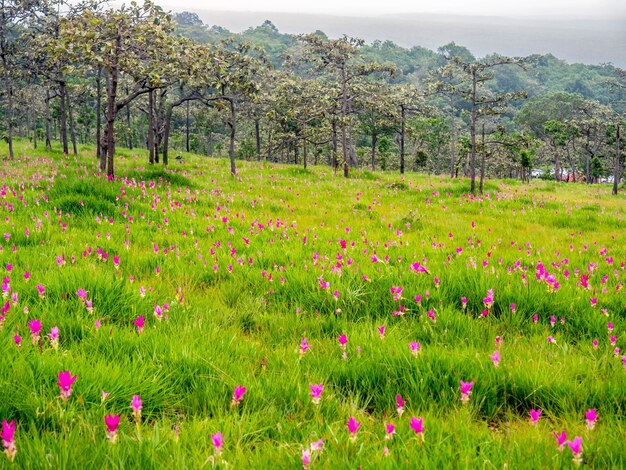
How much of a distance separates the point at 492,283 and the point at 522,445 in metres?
2.99

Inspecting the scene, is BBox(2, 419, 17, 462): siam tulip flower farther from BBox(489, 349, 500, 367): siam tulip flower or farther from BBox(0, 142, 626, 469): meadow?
BBox(489, 349, 500, 367): siam tulip flower

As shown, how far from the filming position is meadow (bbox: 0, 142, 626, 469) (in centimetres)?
223

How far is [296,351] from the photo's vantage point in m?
3.42

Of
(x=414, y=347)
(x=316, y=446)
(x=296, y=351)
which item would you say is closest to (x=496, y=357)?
(x=414, y=347)

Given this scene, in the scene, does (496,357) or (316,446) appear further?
(496,357)

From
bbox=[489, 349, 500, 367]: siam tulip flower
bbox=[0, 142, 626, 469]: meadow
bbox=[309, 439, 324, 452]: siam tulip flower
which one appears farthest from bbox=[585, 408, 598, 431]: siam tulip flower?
bbox=[309, 439, 324, 452]: siam tulip flower

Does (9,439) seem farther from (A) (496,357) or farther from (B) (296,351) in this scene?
(A) (496,357)

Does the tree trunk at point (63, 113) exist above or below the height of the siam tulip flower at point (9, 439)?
above

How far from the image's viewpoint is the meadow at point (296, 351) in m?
2.23

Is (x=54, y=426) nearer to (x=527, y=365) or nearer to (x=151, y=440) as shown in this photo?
(x=151, y=440)

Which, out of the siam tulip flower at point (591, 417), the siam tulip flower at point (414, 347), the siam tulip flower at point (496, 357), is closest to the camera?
the siam tulip flower at point (591, 417)

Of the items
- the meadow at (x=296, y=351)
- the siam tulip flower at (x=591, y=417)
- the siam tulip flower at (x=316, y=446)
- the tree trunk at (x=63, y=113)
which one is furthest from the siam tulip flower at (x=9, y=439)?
the tree trunk at (x=63, y=113)

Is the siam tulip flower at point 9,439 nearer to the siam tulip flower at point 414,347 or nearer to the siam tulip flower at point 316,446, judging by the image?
the siam tulip flower at point 316,446

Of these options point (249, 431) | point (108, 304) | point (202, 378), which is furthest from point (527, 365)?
point (108, 304)
